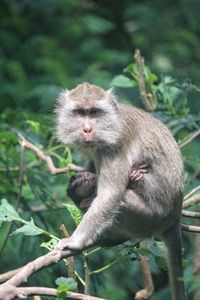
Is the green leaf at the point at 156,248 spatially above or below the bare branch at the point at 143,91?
below

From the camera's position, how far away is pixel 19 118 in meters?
11.0

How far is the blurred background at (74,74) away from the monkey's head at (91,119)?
1388 mm

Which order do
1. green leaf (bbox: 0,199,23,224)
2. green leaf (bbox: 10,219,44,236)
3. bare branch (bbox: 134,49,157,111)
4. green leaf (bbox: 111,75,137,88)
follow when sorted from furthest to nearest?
green leaf (bbox: 111,75,137,88) → bare branch (bbox: 134,49,157,111) → green leaf (bbox: 0,199,23,224) → green leaf (bbox: 10,219,44,236)

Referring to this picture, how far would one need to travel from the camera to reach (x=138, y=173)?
7.81m

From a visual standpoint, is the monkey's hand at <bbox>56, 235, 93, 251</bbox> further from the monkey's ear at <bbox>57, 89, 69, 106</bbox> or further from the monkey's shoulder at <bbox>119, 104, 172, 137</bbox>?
the monkey's ear at <bbox>57, 89, 69, 106</bbox>

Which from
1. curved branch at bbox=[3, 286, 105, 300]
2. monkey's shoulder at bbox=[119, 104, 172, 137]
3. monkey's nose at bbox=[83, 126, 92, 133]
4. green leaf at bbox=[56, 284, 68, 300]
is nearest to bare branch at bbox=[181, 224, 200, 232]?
monkey's shoulder at bbox=[119, 104, 172, 137]

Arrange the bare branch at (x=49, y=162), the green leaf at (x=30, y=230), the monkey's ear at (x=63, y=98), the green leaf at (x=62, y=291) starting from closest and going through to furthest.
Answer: the green leaf at (x=62, y=291)
the green leaf at (x=30, y=230)
the monkey's ear at (x=63, y=98)
the bare branch at (x=49, y=162)

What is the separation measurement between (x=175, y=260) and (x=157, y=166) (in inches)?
33.9

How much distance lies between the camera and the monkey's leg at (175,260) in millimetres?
7289

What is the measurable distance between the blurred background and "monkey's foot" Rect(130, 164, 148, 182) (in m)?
1.24

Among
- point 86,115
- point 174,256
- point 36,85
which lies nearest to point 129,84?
point 86,115

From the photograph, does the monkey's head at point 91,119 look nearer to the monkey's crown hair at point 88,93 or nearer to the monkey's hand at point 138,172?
the monkey's crown hair at point 88,93

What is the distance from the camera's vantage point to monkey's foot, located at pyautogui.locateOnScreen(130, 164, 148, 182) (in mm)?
7809

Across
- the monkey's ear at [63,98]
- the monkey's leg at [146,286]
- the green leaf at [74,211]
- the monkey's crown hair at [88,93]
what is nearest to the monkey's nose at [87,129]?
the monkey's crown hair at [88,93]
